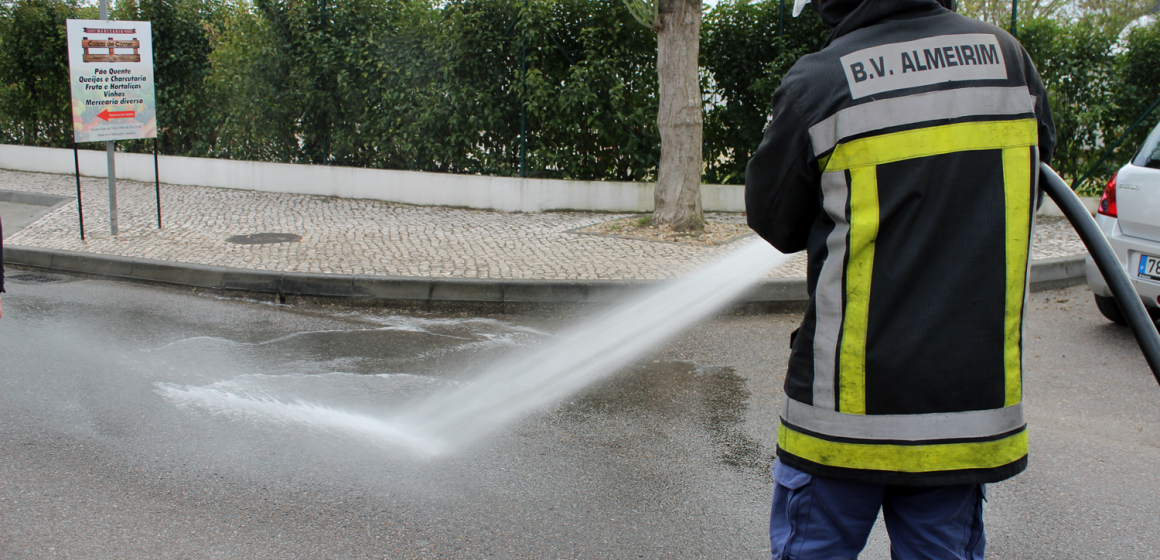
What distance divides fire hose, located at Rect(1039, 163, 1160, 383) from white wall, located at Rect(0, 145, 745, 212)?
971 cm

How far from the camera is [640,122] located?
1135 centimetres

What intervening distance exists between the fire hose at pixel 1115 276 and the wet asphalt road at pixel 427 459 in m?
1.48

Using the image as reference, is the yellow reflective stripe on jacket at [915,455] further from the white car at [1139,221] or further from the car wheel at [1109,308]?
the car wheel at [1109,308]

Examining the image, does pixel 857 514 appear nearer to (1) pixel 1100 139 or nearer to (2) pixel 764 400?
(2) pixel 764 400

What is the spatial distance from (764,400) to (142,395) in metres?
3.32

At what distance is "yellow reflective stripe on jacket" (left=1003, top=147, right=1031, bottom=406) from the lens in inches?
65.7

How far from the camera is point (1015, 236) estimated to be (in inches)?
66.1

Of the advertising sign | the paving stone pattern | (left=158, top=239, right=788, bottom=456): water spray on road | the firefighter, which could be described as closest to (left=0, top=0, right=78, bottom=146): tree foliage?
the paving stone pattern

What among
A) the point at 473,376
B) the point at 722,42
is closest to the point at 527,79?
the point at 722,42

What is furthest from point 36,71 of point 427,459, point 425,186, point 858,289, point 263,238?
point 858,289

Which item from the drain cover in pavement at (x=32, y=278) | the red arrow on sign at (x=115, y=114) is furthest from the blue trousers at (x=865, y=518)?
the red arrow on sign at (x=115, y=114)

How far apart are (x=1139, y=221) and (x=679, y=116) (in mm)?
4909

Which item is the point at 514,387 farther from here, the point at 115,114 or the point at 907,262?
the point at 115,114

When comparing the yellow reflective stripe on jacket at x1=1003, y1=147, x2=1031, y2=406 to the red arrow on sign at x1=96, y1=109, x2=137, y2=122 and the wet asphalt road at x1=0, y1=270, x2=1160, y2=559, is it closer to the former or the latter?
the wet asphalt road at x1=0, y1=270, x2=1160, y2=559
